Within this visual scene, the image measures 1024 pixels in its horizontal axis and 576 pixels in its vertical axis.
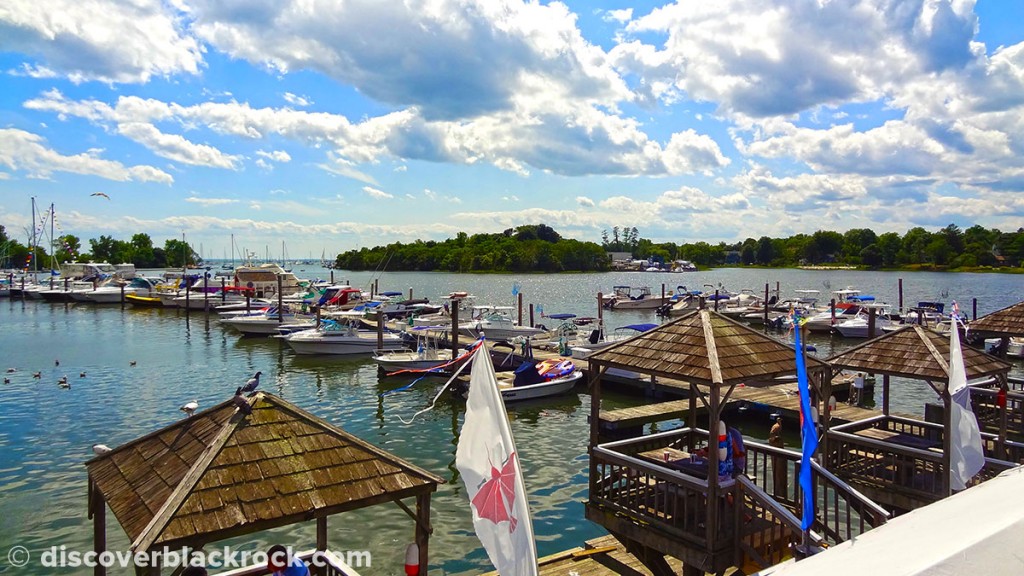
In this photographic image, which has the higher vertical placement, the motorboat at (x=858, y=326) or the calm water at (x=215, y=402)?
the motorboat at (x=858, y=326)

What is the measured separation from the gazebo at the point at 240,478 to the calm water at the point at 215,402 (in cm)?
691

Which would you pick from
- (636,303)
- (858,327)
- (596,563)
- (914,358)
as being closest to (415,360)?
(596,563)

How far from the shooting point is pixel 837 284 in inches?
Answer: 5108

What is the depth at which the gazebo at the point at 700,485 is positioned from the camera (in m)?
9.14

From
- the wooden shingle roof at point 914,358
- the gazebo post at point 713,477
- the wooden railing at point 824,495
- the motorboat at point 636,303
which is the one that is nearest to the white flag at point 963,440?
the wooden railing at point 824,495

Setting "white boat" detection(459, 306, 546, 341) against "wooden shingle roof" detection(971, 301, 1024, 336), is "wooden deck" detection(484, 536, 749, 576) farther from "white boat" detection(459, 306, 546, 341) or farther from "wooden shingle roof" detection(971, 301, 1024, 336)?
"white boat" detection(459, 306, 546, 341)

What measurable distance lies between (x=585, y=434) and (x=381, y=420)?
8014 millimetres

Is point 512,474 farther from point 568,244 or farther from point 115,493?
point 568,244

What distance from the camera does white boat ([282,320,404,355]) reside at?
41312 mm

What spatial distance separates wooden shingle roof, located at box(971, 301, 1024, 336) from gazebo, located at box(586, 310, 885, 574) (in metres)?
8.91

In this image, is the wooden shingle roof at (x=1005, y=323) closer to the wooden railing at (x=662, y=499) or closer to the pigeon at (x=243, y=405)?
the wooden railing at (x=662, y=499)

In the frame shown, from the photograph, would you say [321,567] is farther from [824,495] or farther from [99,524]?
[824,495]

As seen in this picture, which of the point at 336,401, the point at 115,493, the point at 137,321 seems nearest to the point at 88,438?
the point at 336,401

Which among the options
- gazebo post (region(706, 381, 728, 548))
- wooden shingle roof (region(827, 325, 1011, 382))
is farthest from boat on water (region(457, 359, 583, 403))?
gazebo post (region(706, 381, 728, 548))
